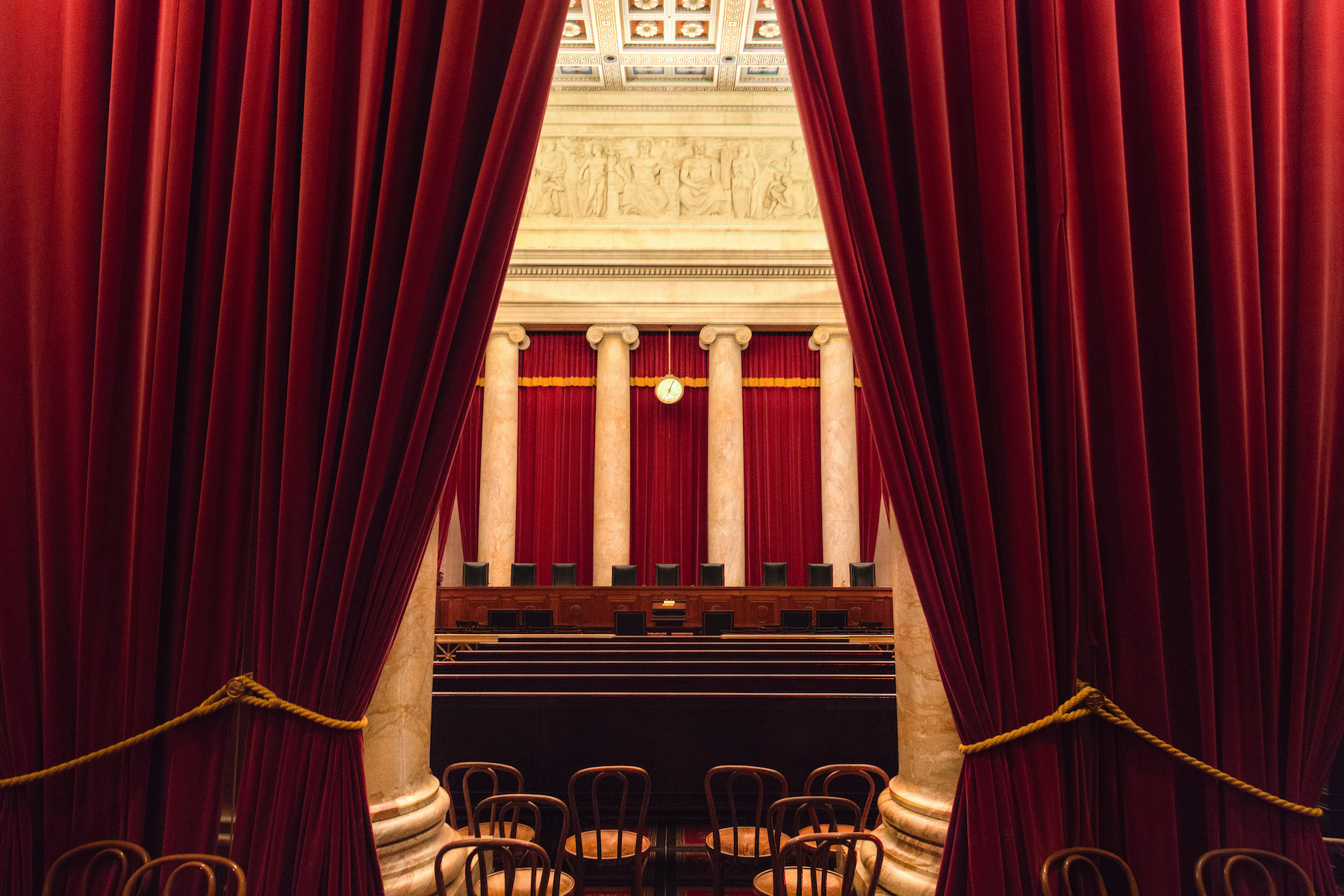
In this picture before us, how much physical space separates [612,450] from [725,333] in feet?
7.22

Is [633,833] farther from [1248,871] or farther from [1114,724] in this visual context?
[1248,871]

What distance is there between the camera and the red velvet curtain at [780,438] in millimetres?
11516

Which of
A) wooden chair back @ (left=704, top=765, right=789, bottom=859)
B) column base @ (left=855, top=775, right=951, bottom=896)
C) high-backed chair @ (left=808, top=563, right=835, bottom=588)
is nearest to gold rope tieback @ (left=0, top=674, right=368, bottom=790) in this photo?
wooden chair back @ (left=704, top=765, right=789, bottom=859)

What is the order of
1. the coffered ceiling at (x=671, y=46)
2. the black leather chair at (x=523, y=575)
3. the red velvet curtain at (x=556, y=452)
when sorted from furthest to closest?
the red velvet curtain at (x=556, y=452), the black leather chair at (x=523, y=575), the coffered ceiling at (x=671, y=46)

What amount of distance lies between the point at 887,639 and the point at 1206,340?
15.7 feet

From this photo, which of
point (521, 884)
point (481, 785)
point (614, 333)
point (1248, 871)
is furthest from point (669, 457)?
point (1248, 871)

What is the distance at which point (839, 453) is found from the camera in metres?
11.1

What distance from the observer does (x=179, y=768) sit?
203cm

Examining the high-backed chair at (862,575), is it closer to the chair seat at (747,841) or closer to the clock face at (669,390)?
the clock face at (669,390)

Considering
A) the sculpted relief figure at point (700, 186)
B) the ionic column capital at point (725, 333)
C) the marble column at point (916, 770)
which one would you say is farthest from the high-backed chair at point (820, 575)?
the marble column at point (916, 770)

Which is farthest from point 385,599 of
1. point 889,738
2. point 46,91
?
point 889,738

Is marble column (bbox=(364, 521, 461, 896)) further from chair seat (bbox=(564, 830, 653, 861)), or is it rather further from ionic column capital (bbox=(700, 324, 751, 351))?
ionic column capital (bbox=(700, 324, 751, 351))

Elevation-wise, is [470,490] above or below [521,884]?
above

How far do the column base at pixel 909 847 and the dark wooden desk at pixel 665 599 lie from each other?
23.1ft
